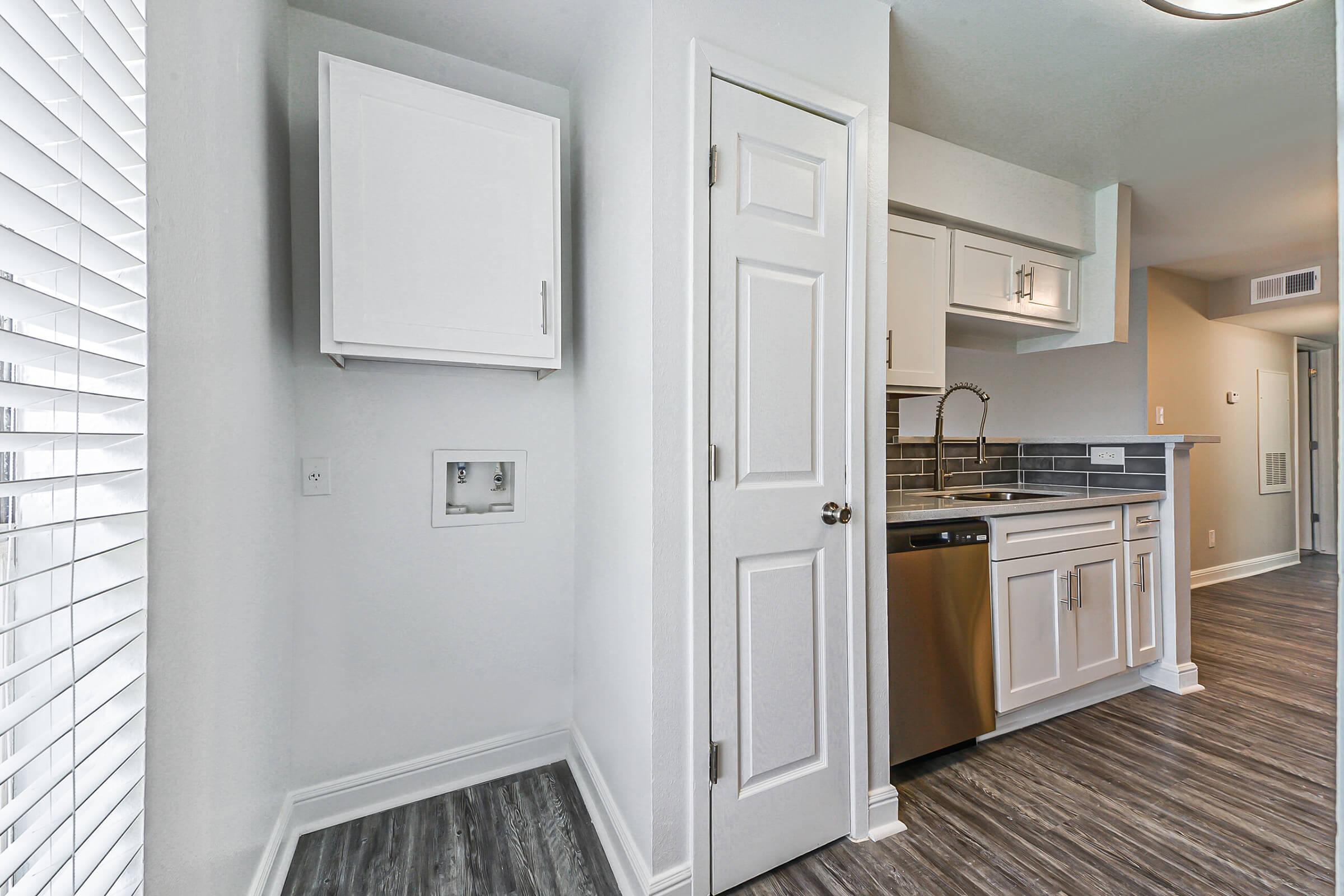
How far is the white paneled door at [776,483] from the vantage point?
1456mm

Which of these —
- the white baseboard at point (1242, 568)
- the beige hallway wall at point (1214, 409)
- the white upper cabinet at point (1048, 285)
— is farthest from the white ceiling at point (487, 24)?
the white baseboard at point (1242, 568)

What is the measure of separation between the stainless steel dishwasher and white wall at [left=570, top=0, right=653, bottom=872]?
2.90ft

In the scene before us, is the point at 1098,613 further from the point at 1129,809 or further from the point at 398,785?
the point at 398,785

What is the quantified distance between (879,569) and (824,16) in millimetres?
1654

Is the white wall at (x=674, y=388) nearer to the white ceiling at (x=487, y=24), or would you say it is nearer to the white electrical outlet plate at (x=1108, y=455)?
the white ceiling at (x=487, y=24)

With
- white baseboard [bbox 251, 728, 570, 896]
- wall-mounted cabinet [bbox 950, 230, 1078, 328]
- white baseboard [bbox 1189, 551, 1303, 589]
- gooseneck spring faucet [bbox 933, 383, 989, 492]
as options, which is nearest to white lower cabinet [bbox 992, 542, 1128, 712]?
gooseneck spring faucet [bbox 933, 383, 989, 492]

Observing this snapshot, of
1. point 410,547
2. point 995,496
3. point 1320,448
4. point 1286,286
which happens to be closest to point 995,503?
point 995,496

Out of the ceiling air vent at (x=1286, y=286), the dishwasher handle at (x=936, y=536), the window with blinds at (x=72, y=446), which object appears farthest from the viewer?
the ceiling air vent at (x=1286, y=286)

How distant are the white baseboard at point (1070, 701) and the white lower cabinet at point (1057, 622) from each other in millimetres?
105

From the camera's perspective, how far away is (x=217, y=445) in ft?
3.73

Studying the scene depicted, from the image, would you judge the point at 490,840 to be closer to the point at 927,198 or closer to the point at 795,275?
the point at 795,275

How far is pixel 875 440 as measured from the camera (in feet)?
5.67

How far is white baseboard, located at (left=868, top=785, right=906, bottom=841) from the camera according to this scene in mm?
1683

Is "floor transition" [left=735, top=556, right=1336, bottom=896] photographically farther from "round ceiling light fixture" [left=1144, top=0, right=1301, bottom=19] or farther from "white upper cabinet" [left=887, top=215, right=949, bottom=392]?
"round ceiling light fixture" [left=1144, top=0, right=1301, bottom=19]
